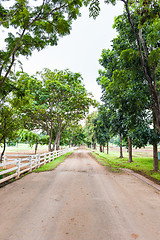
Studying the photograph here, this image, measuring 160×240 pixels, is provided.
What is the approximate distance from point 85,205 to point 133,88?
729 cm

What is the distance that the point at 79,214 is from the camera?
11.2 feet

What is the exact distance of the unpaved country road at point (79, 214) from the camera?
268 cm

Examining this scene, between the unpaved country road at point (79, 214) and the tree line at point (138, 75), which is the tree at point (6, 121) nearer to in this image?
the unpaved country road at point (79, 214)

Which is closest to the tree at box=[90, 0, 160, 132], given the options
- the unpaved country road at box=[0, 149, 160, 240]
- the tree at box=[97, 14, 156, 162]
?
the tree at box=[97, 14, 156, 162]

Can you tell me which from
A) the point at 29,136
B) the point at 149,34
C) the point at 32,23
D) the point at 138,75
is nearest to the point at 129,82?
the point at 138,75

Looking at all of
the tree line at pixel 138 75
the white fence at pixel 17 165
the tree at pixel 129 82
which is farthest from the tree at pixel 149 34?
the white fence at pixel 17 165

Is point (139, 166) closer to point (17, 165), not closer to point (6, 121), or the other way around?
point (17, 165)

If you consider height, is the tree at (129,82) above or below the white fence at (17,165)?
above

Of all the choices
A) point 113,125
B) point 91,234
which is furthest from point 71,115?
point 91,234

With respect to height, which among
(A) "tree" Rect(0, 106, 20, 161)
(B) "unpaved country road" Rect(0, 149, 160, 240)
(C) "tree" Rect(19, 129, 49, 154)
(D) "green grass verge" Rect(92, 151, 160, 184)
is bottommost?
(D) "green grass verge" Rect(92, 151, 160, 184)

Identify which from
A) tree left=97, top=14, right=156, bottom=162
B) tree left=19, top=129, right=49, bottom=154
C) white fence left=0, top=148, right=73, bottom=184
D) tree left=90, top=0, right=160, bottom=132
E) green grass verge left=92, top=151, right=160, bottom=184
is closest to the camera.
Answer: tree left=90, top=0, right=160, bottom=132

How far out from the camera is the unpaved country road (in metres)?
2.68

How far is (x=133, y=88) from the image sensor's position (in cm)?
846

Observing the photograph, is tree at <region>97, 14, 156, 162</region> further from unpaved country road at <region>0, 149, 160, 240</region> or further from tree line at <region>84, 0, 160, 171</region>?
unpaved country road at <region>0, 149, 160, 240</region>
